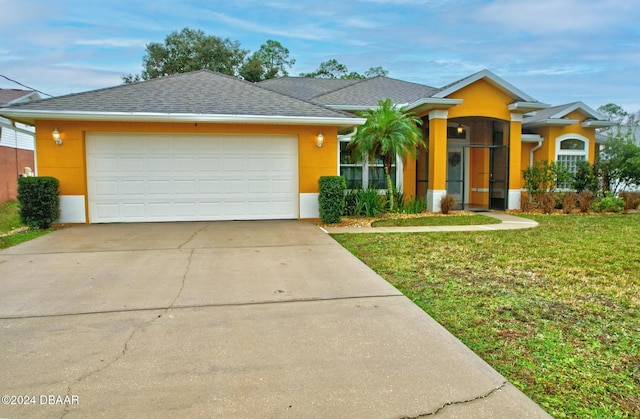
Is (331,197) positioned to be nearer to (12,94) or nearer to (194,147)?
(194,147)

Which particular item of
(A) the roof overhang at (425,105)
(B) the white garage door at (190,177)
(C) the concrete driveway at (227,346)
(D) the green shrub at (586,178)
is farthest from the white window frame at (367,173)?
(C) the concrete driveway at (227,346)

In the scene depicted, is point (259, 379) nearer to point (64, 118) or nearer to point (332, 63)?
point (64, 118)

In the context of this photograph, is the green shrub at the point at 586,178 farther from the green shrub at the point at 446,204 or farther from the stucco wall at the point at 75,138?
the stucco wall at the point at 75,138

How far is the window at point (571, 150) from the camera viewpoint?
1534 cm

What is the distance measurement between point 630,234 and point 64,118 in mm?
12898

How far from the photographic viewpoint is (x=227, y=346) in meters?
3.33

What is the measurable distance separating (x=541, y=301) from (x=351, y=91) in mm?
12233

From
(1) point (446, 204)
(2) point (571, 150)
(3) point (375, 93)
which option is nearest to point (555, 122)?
(2) point (571, 150)

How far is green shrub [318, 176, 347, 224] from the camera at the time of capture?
10.3m

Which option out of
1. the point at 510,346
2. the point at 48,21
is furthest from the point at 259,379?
the point at 48,21

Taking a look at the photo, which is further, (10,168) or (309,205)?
(10,168)

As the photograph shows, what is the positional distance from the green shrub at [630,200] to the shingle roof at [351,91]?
7.18m

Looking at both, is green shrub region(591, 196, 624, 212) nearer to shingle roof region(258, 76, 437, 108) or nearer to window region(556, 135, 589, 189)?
window region(556, 135, 589, 189)

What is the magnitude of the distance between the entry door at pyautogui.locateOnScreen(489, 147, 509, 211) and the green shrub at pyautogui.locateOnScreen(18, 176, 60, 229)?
1327 centimetres
